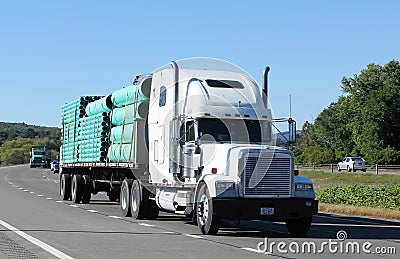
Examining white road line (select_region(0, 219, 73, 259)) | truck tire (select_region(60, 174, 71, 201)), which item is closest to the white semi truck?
white road line (select_region(0, 219, 73, 259))

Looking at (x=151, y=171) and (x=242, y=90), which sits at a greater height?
(x=242, y=90)

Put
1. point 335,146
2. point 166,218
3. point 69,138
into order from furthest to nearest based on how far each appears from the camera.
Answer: point 335,146 → point 69,138 → point 166,218

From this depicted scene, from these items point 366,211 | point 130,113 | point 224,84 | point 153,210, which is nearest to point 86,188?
point 130,113

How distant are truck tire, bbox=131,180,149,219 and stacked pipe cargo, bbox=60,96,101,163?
828 cm

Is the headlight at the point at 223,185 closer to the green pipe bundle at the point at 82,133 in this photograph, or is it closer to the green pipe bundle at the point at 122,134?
the green pipe bundle at the point at 122,134

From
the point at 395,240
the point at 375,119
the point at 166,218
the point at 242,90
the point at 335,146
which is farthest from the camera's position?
the point at 335,146

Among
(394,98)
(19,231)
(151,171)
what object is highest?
(394,98)

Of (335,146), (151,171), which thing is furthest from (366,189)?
(335,146)

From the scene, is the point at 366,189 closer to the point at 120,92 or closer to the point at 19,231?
the point at 120,92

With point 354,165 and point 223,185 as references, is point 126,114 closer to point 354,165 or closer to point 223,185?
point 223,185

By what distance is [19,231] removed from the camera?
17.9 m

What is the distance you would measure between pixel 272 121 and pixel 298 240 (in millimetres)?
3686
